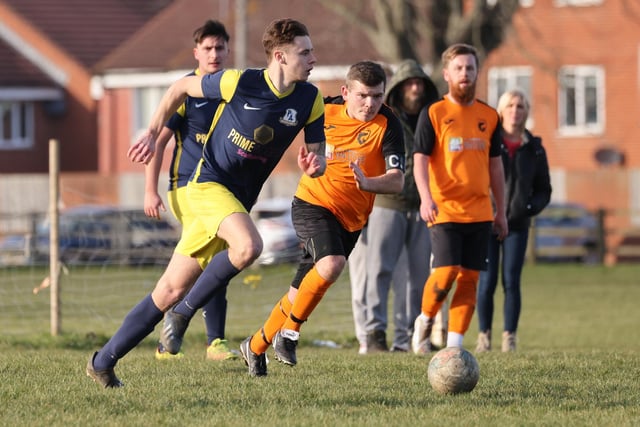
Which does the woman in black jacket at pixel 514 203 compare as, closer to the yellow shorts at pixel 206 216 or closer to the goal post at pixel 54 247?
the yellow shorts at pixel 206 216

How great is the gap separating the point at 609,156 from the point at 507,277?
28.7 metres

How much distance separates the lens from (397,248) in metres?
11.4

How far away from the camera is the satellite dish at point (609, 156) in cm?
3900

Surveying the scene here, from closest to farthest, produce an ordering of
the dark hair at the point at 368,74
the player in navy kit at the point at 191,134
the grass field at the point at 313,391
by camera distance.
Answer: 1. the grass field at the point at 313,391
2. the dark hair at the point at 368,74
3. the player in navy kit at the point at 191,134

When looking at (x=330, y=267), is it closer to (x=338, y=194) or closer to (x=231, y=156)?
(x=338, y=194)

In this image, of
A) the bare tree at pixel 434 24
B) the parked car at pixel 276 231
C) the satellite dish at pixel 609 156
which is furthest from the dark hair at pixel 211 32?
the satellite dish at pixel 609 156

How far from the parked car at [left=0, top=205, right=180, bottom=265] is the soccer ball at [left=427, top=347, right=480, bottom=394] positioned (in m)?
9.24

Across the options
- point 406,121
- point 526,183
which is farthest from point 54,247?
point 526,183

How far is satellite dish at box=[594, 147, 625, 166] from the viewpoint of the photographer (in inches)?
1535

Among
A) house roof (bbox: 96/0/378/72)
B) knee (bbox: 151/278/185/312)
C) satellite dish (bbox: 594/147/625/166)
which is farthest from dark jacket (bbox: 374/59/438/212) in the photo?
satellite dish (bbox: 594/147/625/166)

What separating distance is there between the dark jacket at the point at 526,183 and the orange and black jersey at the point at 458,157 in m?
2.01

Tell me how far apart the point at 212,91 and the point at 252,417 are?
1993mm

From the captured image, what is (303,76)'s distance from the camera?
7.81 metres

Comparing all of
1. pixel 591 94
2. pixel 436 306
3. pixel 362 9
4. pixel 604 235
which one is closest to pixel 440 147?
pixel 436 306
